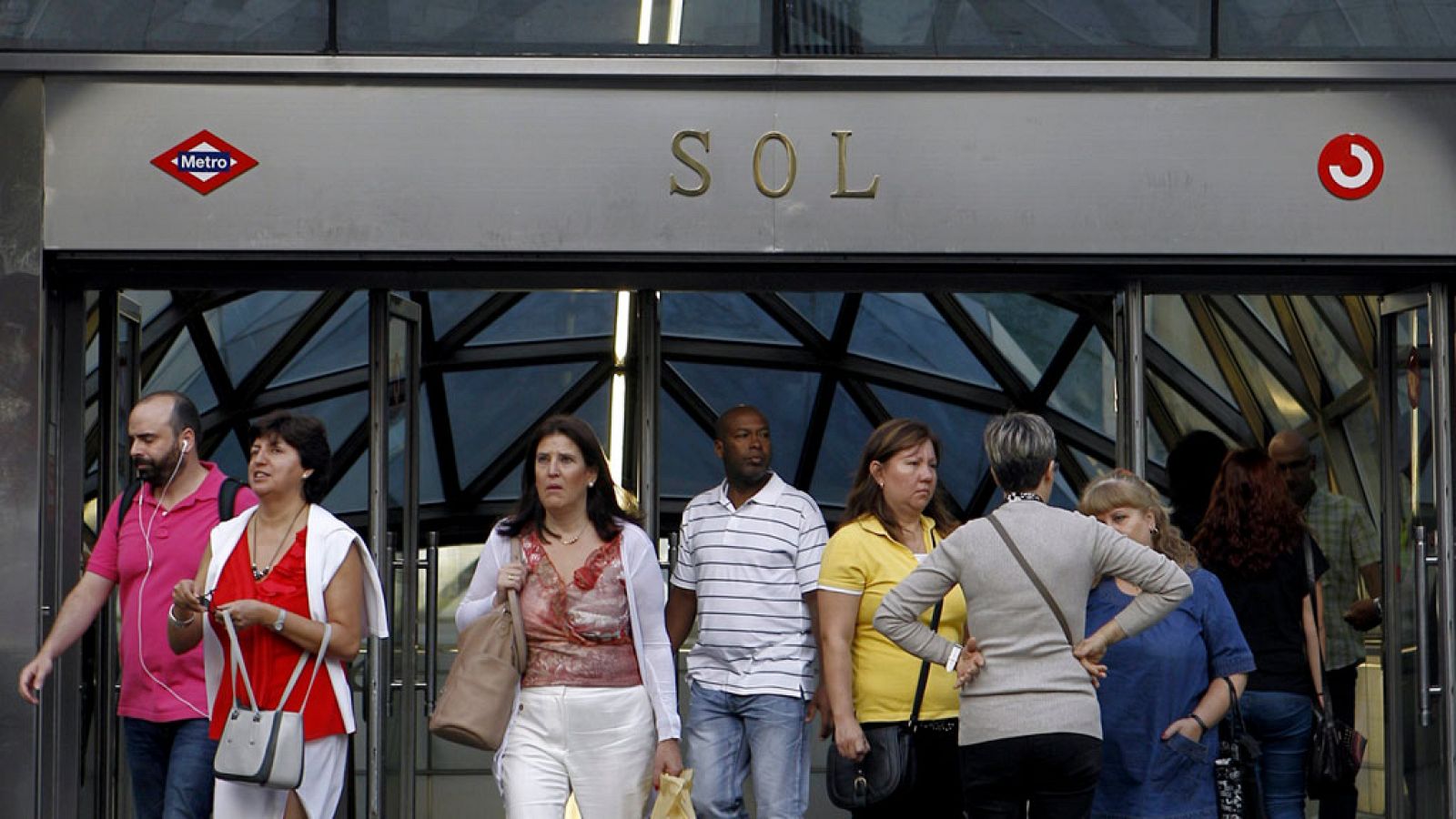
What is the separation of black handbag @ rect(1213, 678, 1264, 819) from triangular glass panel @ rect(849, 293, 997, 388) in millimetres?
3162

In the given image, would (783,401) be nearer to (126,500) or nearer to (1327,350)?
(1327,350)

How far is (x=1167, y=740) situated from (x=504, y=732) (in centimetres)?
197

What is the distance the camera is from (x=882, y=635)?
21.7 feet

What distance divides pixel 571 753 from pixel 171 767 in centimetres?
133

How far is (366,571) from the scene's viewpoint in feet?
21.3

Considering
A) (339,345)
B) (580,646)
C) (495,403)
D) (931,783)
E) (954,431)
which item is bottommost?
(931,783)

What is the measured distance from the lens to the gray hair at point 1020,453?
591cm

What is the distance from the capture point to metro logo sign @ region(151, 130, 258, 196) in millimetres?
8016

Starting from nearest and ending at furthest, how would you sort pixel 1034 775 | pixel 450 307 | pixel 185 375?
1. pixel 1034 775
2. pixel 185 375
3. pixel 450 307

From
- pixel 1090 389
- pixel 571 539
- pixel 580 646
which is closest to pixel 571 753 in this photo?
pixel 580 646

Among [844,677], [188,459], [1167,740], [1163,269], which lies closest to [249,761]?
[188,459]

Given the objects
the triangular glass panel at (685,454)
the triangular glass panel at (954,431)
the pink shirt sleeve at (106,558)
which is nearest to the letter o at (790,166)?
the triangular glass panel at (685,454)

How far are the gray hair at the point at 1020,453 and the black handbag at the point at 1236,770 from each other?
1.01m

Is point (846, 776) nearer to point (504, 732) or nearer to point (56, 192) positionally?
point (504, 732)
